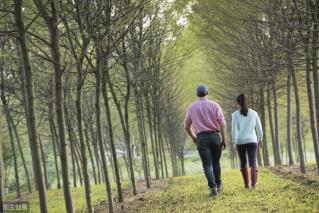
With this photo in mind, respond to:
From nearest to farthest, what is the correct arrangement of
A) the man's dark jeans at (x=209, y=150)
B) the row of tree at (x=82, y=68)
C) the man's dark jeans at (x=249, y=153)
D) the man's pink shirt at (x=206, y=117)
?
the row of tree at (x=82, y=68) < the man's dark jeans at (x=209, y=150) < the man's pink shirt at (x=206, y=117) < the man's dark jeans at (x=249, y=153)

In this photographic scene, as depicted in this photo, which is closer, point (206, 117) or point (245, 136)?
point (206, 117)

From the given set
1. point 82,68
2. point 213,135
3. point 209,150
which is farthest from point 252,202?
point 82,68

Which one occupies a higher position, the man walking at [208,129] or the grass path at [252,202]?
the man walking at [208,129]

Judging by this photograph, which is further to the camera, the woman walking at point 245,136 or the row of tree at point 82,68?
the woman walking at point 245,136

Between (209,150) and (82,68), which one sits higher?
(82,68)

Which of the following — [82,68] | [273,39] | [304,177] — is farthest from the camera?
[304,177]

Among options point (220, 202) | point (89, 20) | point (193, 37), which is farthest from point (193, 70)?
point (220, 202)

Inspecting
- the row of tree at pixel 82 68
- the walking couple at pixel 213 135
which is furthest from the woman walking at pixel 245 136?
the row of tree at pixel 82 68

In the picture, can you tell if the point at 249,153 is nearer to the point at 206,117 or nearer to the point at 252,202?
the point at 206,117

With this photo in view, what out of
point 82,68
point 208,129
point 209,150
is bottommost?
point 209,150

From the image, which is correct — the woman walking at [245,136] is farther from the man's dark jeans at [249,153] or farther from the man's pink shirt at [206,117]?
the man's pink shirt at [206,117]

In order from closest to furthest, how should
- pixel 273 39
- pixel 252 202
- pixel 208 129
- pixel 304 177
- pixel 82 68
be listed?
pixel 252 202
pixel 208 129
pixel 82 68
pixel 273 39
pixel 304 177

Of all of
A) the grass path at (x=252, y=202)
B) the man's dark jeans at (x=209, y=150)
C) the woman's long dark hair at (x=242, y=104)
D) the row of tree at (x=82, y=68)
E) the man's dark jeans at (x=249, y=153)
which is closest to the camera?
the grass path at (x=252, y=202)

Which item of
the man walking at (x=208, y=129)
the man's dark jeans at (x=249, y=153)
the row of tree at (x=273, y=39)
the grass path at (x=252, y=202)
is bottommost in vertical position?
the grass path at (x=252, y=202)
